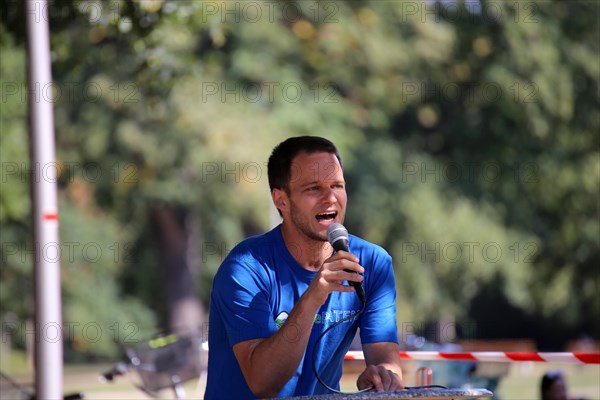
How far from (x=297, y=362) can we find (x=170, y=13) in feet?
27.6

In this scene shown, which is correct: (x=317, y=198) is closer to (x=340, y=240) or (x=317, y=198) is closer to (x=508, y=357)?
(x=340, y=240)

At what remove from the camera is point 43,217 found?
289 inches

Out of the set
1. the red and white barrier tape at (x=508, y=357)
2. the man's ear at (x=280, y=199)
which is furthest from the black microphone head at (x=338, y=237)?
the red and white barrier tape at (x=508, y=357)

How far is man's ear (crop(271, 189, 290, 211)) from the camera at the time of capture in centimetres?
497

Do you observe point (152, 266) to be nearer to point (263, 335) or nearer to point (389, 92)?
point (389, 92)

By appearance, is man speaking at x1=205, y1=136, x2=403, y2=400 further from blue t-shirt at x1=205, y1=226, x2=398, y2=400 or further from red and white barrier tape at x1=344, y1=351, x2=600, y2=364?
red and white barrier tape at x1=344, y1=351, x2=600, y2=364

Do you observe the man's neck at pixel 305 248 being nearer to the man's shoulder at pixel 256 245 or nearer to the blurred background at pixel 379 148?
the man's shoulder at pixel 256 245

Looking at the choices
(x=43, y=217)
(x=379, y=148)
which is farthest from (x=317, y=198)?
(x=379, y=148)

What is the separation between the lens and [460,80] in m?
33.2

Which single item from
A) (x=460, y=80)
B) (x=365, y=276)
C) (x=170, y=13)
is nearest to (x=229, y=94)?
(x=460, y=80)

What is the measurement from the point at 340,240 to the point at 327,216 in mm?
413

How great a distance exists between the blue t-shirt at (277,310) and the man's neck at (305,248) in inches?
1.0

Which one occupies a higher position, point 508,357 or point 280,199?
point 280,199

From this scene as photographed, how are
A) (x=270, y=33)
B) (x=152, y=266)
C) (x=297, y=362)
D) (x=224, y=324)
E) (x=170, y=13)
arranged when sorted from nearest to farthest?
1. (x=297, y=362)
2. (x=224, y=324)
3. (x=170, y=13)
4. (x=270, y=33)
5. (x=152, y=266)
